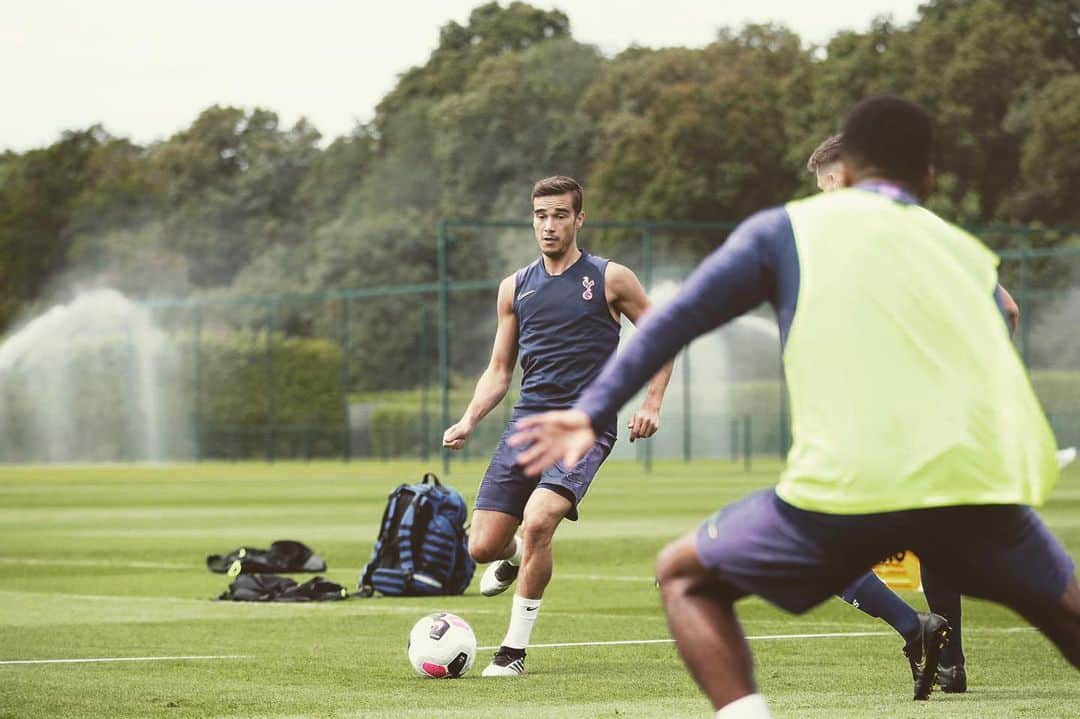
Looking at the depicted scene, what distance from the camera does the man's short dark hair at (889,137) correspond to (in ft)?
16.8

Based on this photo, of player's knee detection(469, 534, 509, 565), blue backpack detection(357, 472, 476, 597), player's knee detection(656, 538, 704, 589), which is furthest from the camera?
blue backpack detection(357, 472, 476, 597)

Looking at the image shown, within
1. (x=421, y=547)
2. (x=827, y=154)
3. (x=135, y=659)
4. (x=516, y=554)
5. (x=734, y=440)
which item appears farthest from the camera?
(x=734, y=440)

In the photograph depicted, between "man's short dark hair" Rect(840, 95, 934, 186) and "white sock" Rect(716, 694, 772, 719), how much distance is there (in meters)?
1.28

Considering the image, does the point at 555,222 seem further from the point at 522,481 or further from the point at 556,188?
the point at 522,481

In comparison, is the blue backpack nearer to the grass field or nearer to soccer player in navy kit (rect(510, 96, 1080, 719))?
the grass field

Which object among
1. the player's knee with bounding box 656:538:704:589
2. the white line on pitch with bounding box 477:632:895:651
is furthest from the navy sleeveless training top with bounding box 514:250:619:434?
the player's knee with bounding box 656:538:704:589

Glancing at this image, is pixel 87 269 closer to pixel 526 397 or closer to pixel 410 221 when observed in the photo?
pixel 410 221

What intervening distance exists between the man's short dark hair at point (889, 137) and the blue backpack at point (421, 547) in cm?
986

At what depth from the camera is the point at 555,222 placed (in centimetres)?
1018

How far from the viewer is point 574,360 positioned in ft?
33.3

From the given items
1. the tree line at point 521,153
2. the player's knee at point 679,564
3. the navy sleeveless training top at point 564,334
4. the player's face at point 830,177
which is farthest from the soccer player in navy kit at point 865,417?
the tree line at point 521,153

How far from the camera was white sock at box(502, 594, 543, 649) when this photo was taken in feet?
32.3

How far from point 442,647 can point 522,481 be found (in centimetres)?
95

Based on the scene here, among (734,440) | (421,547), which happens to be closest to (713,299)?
(421,547)
